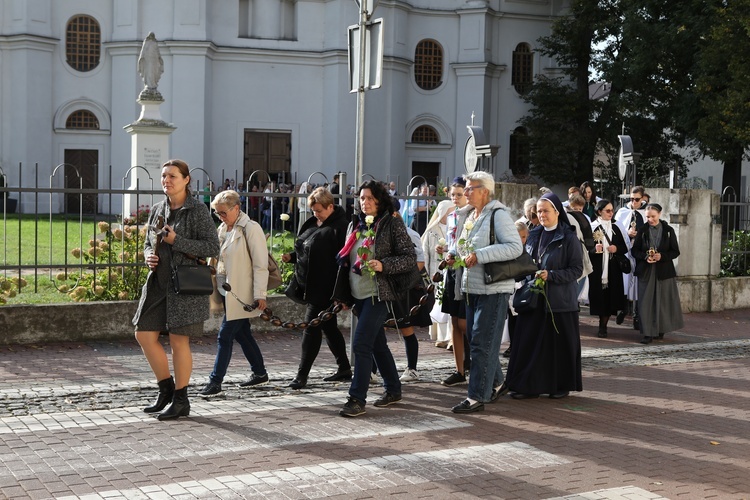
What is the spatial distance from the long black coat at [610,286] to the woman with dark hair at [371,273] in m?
5.78

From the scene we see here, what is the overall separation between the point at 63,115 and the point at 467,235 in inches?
1278

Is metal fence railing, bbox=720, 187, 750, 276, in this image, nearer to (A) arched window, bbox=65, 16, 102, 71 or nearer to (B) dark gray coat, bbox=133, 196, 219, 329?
(B) dark gray coat, bbox=133, 196, 219, 329

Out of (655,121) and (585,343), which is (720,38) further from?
(585,343)

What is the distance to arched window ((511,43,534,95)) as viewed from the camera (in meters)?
41.8

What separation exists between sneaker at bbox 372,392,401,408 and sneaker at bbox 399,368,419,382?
1.11 metres

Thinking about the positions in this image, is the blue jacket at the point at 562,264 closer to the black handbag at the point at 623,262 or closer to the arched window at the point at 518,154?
the black handbag at the point at 623,262

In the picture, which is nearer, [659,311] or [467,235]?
[467,235]

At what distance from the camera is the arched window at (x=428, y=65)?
132ft

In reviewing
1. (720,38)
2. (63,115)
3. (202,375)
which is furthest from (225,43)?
(202,375)

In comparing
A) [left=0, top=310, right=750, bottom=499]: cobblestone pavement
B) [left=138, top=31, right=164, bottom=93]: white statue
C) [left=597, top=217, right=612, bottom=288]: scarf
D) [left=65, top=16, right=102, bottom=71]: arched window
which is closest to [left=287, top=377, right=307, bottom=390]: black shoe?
[left=0, top=310, right=750, bottom=499]: cobblestone pavement

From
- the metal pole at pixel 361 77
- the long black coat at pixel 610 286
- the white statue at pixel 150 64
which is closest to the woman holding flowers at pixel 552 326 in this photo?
the metal pole at pixel 361 77

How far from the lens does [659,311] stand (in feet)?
40.7

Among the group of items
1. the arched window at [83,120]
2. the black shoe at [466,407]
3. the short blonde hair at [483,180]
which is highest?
the arched window at [83,120]

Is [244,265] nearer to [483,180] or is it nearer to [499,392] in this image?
[483,180]
